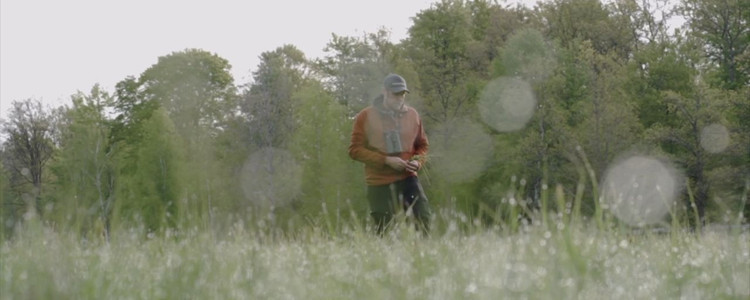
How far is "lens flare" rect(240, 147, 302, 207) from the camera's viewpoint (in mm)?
45125

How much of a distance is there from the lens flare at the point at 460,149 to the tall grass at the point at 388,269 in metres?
34.6

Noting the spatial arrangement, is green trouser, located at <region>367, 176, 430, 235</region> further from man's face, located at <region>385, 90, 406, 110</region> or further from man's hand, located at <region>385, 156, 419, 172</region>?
man's face, located at <region>385, 90, 406, 110</region>

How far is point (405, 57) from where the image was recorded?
49.0m

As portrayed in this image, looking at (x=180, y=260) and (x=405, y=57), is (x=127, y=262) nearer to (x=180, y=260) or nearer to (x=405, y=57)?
(x=180, y=260)

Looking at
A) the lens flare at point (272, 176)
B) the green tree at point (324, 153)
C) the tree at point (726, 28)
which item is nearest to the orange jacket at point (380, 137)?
the green tree at point (324, 153)

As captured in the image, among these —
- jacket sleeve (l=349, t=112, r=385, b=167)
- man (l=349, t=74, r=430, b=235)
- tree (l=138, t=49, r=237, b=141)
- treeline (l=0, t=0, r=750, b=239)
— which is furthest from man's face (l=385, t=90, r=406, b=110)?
tree (l=138, t=49, r=237, b=141)

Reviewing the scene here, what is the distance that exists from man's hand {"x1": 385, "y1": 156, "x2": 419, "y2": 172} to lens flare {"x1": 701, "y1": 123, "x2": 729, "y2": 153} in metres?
30.3

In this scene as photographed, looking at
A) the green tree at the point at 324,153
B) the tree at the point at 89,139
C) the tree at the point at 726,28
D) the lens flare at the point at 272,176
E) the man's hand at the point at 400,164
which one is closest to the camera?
the man's hand at the point at 400,164

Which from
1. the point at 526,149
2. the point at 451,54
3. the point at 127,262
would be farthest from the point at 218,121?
the point at 127,262

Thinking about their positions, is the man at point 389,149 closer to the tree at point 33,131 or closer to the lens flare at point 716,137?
the lens flare at point 716,137

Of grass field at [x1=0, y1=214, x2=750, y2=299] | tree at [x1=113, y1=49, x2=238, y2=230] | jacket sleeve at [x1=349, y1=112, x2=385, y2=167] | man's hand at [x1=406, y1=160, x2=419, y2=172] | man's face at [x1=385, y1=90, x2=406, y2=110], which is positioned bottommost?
grass field at [x1=0, y1=214, x2=750, y2=299]

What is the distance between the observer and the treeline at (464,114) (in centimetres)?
3716

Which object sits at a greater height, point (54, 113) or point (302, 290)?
point (54, 113)

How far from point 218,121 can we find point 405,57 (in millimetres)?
11251
